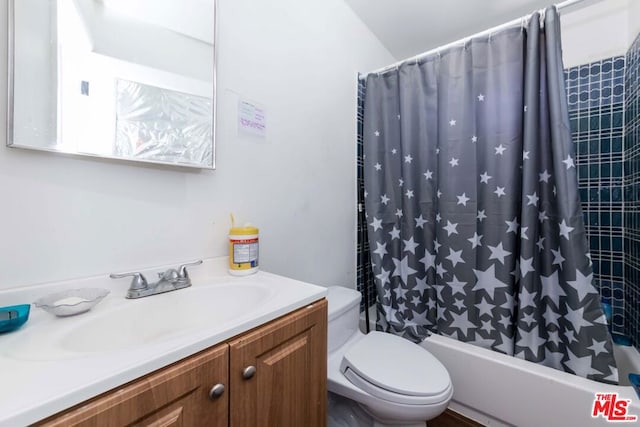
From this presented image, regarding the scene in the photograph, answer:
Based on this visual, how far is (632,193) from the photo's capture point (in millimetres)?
1382

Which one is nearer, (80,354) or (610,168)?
(80,354)

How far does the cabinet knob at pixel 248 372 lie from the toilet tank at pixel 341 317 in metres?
0.59

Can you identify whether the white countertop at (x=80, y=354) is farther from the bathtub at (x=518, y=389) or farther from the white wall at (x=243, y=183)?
the bathtub at (x=518, y=389)

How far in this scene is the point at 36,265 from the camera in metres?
0.64

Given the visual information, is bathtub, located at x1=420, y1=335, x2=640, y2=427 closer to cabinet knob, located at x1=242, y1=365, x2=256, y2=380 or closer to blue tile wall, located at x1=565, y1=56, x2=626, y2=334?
blue tile wall, located at x1=565, y1=56, x2=626, y2=334

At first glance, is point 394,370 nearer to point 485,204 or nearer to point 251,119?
Answer: point 485,204

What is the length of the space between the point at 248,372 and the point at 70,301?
46 cm

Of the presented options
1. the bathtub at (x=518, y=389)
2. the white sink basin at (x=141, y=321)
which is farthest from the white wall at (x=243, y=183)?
the bathtub at (x=518, y=389)

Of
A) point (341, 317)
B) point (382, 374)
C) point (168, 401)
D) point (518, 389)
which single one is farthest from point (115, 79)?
point (518, 389)

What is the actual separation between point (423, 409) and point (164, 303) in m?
0.92

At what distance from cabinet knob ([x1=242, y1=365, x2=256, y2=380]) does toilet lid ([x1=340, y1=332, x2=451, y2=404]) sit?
0.59 meters

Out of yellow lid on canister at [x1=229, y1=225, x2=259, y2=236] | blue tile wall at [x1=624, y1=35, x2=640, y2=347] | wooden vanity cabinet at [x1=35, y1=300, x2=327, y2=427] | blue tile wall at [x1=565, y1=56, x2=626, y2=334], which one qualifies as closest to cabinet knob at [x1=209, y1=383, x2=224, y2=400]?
wooden vanity cabinet at [x1=35, y1=300, x2=327, y2=427]

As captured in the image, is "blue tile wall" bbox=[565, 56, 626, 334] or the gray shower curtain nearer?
the gray shower curtain

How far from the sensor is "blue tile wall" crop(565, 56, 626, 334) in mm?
1508
